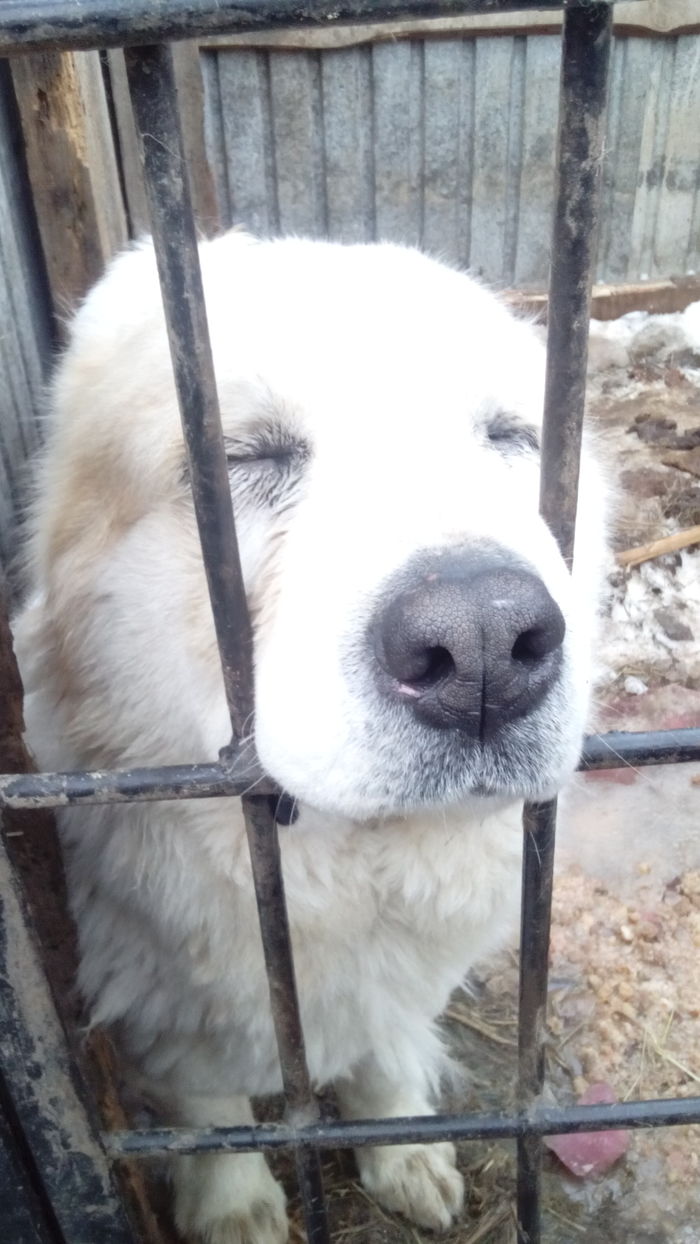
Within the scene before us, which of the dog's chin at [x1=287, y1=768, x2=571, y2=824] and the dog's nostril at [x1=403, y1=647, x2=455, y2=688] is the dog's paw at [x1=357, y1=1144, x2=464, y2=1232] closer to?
the dog's chin at [x1=287, y1=768, x2=571, y2=824]

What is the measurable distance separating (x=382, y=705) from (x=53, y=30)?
2.28 ft

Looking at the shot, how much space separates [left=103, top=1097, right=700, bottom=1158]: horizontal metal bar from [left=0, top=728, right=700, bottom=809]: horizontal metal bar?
56 cm

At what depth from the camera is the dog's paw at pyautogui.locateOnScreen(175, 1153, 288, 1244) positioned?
2.03 m

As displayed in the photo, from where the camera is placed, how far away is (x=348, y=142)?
5.91m

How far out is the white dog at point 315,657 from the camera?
114 cm

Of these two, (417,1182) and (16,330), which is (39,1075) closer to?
(417,1182)

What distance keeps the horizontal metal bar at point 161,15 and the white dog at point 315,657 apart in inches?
20.6

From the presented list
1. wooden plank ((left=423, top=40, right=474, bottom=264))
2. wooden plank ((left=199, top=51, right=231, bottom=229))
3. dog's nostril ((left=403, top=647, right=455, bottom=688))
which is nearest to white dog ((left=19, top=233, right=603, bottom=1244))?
dog's nostril ((left=403, top=647, right=455, bottom=688))

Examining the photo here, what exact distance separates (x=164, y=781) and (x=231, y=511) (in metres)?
0.32

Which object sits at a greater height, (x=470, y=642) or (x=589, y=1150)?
(x=470, y=642)

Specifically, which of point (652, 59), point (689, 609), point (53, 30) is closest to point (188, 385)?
point (53, 30)

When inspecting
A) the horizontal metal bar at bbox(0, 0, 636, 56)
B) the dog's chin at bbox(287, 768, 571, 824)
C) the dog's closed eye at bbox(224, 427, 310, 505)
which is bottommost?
the dog's chin at bbox(287, 768, 571, 824)

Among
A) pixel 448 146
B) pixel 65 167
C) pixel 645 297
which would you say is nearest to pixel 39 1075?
pixel 65 167

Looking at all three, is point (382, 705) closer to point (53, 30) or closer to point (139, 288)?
point (53, 30)
